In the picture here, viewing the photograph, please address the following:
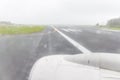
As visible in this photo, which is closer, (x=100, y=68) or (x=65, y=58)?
(x=100, y=68)

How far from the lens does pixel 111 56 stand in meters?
4.27

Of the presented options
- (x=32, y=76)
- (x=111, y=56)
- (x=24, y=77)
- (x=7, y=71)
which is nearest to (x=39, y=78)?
(x=32, y=76)

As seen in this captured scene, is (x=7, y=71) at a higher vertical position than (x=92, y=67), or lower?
lower

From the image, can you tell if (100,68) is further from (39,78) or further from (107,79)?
(39,78)

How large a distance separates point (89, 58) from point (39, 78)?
0.80m

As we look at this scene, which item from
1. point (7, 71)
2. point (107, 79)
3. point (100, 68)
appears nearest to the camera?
point (107, 79)

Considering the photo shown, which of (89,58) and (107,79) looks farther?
(89,58)

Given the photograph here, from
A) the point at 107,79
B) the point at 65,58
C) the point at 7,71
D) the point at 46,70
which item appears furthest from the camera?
the point at 7,71

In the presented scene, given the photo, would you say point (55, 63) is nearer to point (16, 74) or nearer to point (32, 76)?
point (32, 76)

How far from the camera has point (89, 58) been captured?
4262mm

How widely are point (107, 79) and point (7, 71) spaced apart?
5817 mm

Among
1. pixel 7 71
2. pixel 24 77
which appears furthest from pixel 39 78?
pixel 7 71

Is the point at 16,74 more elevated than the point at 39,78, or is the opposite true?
the point at 39,78

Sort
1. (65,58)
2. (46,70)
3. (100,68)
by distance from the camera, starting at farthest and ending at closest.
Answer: (65,58), (46,70), (100,68)
